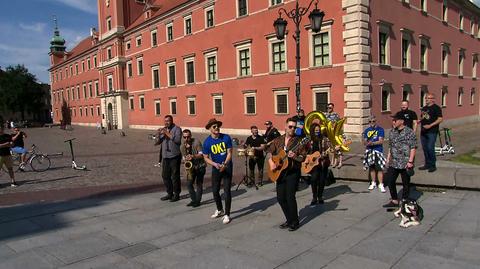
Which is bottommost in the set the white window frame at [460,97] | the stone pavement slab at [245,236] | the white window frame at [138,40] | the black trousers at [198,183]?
the stone pavement slab at [245,236]

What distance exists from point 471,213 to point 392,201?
4.37 feet

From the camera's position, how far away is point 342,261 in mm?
5055

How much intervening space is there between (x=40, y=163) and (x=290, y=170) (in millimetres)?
13321

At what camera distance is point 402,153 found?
23.1ft

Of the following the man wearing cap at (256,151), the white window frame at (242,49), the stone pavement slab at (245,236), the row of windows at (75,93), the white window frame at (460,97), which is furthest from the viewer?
the row of windows at (75,93)

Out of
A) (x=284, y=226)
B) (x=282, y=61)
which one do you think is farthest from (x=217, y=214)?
(x=282, y=61)

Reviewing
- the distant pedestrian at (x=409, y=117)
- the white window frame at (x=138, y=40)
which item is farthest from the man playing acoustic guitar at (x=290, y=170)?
the white window frame at (x=138, y=40)

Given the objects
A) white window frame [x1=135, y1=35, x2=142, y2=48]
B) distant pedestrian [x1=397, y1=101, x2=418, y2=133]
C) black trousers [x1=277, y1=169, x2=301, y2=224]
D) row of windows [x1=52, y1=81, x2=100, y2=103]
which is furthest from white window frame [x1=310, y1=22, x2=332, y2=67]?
row of windows [x1=52, y1=81, x2=100, y2=103]

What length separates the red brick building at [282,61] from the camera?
22.7m

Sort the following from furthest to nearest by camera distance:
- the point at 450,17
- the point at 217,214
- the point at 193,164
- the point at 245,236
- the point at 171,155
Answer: the point at 450,17 → the point at 171,155 → the point at 193,164 → the point at 217,214 → the point at 245,236

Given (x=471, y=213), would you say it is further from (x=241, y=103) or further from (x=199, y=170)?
(x=241, y=103)

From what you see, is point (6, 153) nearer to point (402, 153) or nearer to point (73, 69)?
point (402, 153)

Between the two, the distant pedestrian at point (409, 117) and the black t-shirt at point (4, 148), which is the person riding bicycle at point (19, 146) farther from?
the distant pedestrian at point (409, 117)

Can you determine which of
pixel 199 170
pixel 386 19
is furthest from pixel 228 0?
pixel 199 170
